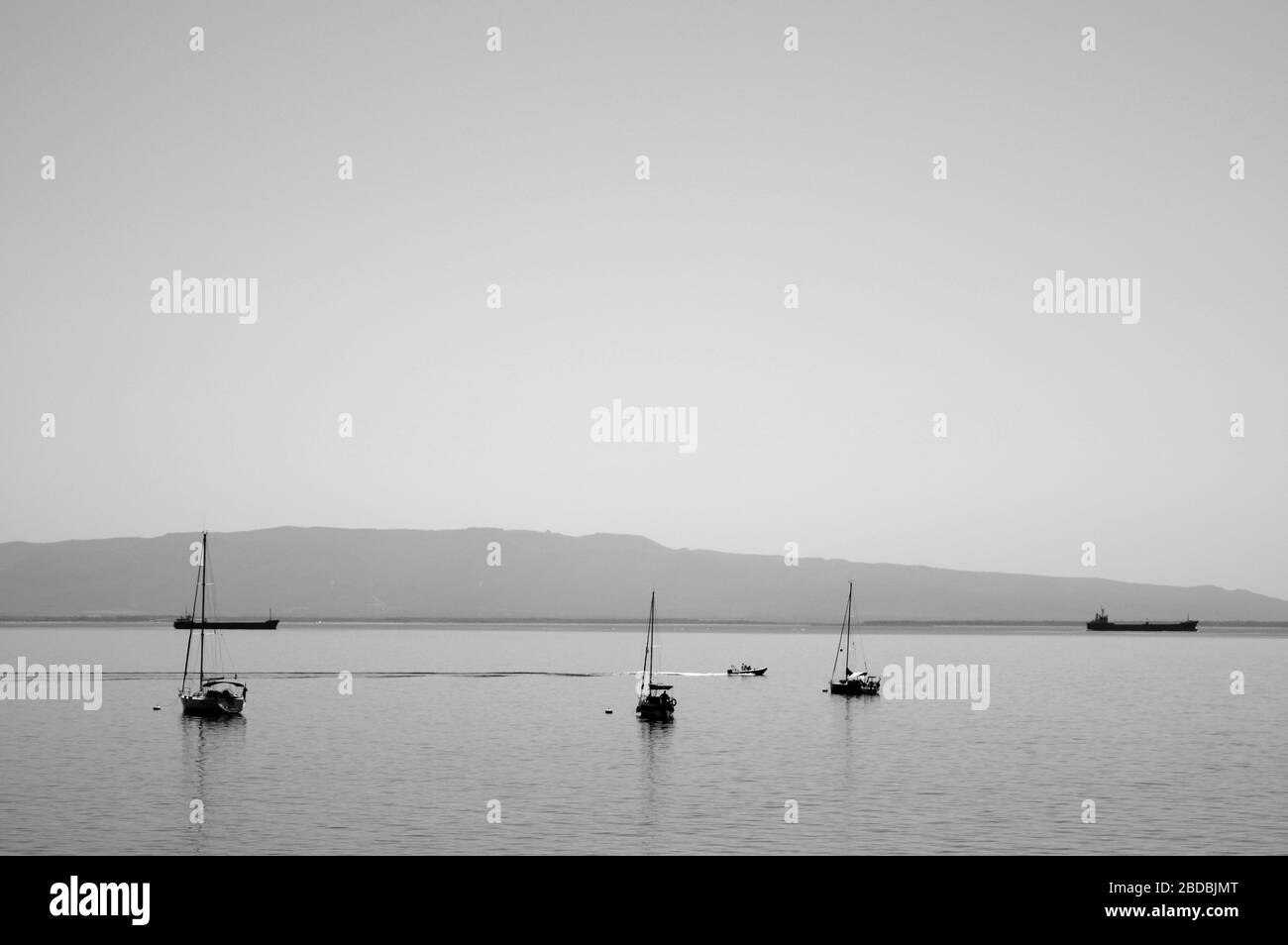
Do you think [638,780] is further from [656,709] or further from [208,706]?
[208,706]

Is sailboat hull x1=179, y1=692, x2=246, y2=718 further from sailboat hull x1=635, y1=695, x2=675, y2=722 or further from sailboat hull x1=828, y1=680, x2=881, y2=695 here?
sailboat hull x1=828, y1=680, x2=881, y2=695

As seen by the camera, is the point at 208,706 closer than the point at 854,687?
Yes

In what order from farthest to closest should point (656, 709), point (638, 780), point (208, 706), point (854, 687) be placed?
point (854, 687), point (656, 709), point (208, 706), point (638, 780)

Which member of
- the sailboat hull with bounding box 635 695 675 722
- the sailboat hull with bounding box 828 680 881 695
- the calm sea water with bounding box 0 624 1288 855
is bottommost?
the calm sea water with bounding box 0 624 1288 855

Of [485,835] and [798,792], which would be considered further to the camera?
[798,792]

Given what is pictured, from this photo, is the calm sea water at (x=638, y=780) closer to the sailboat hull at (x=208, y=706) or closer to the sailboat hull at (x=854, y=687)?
the sailboat hull at (x=208, y=706)

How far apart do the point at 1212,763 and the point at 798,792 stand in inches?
1495

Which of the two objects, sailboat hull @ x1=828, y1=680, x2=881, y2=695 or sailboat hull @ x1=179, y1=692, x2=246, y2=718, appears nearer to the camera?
Answer: sailboat hull @ x1=179, y1=692, x2=246, y2=718

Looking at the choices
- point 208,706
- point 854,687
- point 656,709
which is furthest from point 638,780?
point 854,687

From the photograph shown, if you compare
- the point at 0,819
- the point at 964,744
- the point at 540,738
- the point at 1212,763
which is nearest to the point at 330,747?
the point at 540,738

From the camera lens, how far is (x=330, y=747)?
3875 inches

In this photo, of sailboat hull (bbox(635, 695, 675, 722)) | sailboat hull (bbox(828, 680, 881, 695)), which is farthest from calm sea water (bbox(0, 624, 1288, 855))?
sailboat hull (bbox(828, 680, 881, 695))
